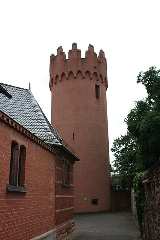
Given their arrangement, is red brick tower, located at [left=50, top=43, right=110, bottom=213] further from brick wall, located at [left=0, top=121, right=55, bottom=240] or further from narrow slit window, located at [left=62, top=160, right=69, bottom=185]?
brick wall, located at [left=0, top=121, right=55, bottom=240]

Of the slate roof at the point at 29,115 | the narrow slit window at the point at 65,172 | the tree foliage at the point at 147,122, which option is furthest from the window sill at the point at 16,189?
the tree foliage at the point at 147,122

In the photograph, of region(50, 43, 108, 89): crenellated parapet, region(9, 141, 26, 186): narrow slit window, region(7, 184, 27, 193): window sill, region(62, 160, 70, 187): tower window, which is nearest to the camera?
region(7, 184, 27, 193): window sill

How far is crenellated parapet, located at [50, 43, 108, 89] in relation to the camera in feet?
90.8

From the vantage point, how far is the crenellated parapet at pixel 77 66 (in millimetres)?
27672

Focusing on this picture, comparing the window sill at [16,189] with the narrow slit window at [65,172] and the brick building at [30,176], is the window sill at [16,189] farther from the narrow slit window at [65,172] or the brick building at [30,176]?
the narrow slit window at [65,172]

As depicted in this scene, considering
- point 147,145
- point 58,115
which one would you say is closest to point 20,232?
point 147,145

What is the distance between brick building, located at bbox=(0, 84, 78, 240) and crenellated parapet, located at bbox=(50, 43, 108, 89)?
14.9 metres

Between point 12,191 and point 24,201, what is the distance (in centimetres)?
102

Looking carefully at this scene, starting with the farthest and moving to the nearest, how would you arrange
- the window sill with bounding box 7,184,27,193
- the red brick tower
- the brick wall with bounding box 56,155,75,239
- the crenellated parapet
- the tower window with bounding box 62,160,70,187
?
the crenellated parapet, the red brick tower, the tower window with bounding box 62,160,70,187, the brick wall with bounding box 56,155,75,239, the window sill with bounding box 7,184,27,193

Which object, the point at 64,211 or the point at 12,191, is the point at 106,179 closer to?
the point at 64,211

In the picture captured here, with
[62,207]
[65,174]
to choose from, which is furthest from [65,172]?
[62,207]

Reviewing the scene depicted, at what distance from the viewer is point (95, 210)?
962 inches

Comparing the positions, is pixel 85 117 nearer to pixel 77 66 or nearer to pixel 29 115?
pixel 77 66

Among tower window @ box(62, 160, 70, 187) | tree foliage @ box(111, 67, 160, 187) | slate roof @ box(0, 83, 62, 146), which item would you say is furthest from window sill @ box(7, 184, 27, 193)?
tree foliage @ box(111, 67, 160, 187)
